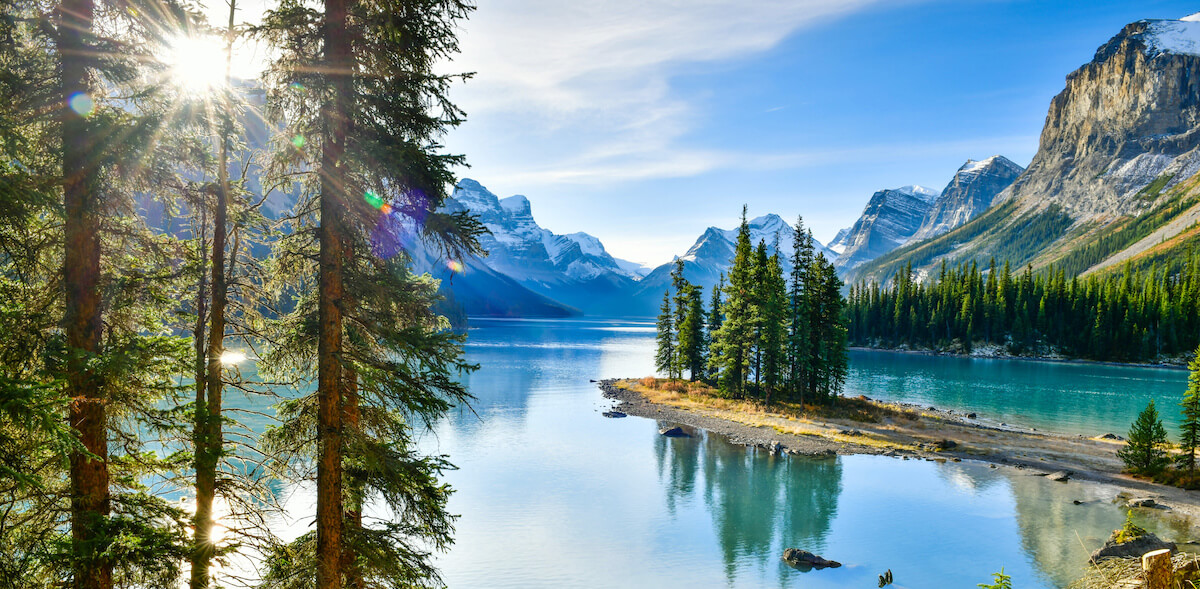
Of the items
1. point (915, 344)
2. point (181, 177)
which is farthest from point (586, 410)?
point (915, 344)

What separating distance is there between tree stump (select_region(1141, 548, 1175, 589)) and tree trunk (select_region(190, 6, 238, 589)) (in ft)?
41.7

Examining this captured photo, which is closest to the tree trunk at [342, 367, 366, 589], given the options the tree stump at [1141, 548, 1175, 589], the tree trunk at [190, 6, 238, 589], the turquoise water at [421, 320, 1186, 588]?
the tree trunk at [190, 6, 238, 589]

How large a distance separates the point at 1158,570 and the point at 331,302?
11.2 m

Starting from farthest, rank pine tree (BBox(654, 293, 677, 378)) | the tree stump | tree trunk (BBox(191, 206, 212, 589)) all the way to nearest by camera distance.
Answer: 1. pine tree (BBox(654, 293, 677, 378))
2. tree trunk (BBox(191, 206, 212, 589))
3. the tree stump

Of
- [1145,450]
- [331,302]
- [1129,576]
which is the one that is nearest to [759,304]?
[1145,450]

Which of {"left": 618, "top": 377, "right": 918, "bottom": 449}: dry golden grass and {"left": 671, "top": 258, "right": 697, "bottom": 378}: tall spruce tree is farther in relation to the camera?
{"left": 671, "top": 258, "right": 697, "bottom": 378}: tall spruce tree

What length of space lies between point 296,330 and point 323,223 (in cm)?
200

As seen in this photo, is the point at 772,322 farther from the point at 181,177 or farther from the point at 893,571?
the point at 181,177

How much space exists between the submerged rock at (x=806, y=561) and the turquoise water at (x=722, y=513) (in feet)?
2.13

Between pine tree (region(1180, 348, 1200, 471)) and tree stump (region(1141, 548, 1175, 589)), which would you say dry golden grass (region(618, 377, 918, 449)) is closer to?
pine tree (region(1180, 348, 1200, 471))

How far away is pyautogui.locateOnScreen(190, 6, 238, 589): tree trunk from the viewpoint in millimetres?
9930

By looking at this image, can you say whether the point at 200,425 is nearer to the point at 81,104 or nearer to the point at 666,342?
the point at 81,104

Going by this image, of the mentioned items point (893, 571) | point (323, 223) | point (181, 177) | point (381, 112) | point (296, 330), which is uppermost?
point (381, 112)

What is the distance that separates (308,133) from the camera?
9188 millimetres
